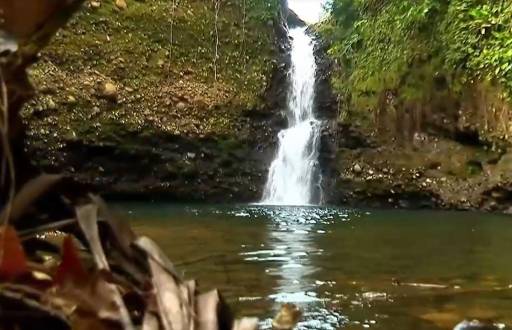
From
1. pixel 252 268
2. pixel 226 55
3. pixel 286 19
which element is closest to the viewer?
→ pixel 252 268

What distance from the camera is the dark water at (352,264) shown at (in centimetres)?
272

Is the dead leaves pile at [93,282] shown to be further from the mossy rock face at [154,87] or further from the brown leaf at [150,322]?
the mossy rock face at [154,87]

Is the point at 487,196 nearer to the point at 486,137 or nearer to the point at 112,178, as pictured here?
the point at 486,137

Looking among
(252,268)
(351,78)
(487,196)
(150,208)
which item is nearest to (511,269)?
(252,268)

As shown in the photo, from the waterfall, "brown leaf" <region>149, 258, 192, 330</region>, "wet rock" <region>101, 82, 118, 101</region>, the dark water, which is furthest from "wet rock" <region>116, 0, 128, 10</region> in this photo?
"brown leaf" <region>149, 258, 192, 330</region>

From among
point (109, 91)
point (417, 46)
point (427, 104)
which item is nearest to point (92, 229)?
point (427, 104)

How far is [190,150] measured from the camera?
1014 cm

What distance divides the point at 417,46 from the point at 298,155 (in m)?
2.27

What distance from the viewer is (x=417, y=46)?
9539 mm

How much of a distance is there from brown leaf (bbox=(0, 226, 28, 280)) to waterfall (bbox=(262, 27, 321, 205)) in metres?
8.98

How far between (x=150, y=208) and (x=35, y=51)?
771 centimetres

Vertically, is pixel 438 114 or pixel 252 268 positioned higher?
pixel 438 114

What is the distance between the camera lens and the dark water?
2725mm

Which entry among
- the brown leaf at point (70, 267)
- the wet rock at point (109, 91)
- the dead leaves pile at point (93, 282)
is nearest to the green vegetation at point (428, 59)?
the wet rock at point (109, 91)
